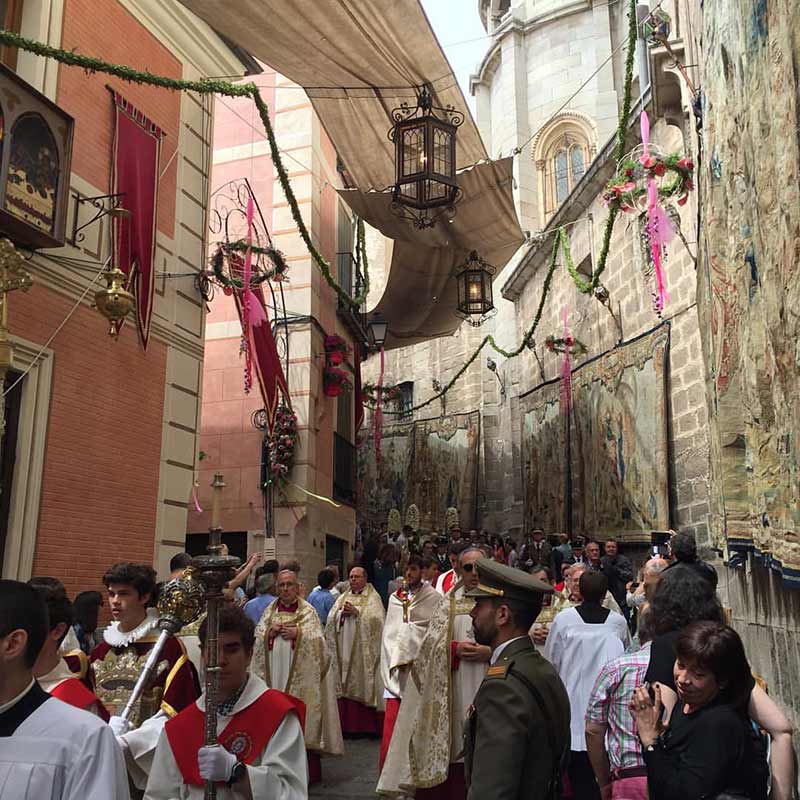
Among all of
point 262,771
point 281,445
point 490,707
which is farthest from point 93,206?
point 490,707

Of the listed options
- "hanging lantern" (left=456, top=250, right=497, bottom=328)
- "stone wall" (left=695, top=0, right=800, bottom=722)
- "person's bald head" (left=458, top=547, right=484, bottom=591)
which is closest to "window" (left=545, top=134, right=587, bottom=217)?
"hanging lantern" (left=456, top=250, right=497, bottom=328)

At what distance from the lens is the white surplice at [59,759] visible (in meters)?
2.18

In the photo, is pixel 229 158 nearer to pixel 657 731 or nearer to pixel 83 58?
pixel 83 58

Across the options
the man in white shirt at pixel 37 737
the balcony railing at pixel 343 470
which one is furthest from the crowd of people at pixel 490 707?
the balcony railing at pixel 343 470

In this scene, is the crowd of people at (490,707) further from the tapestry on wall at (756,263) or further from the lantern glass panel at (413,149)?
the lantern glass panel at (413,149)

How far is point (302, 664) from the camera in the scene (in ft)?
27.2

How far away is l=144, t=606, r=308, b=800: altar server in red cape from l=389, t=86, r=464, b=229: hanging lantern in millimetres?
7454

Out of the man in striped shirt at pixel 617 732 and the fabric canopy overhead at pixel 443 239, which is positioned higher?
the fabric canopy overhead at pixel 443 239

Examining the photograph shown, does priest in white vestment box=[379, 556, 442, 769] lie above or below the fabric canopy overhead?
below

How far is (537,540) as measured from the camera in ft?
63.1

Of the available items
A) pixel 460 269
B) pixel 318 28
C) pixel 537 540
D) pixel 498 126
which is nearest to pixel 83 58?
pixel 318 28

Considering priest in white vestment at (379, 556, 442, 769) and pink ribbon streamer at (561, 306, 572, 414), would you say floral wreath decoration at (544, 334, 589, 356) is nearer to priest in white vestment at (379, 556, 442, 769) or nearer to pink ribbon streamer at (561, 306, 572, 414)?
pink ribbon streamer at (561, 306, 572, 414)

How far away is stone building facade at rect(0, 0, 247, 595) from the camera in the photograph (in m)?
9.17

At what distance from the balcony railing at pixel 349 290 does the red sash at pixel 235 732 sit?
52.6ft
